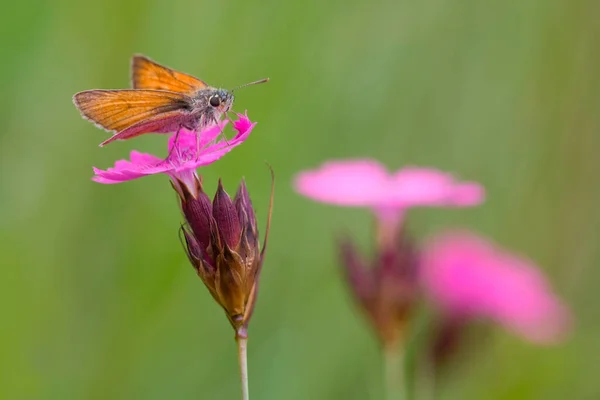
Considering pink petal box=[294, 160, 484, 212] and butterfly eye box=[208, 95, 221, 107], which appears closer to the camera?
butterfly eye box=[208, 95, 221, 107]

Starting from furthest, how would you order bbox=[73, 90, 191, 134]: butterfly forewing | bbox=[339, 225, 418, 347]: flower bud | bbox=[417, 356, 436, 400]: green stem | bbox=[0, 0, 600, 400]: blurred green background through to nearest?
bbox=[0, 0, 600, 400]: blurred green background
bbox=[417, 356, 436, 400]: green stem
bbox=[339, 225, 418, 347]: flower bud
bbox=[73, 90, 191, 134]: butterfly forewing

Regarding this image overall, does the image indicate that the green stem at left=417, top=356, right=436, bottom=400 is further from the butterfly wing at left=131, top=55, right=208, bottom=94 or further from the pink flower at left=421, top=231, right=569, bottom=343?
the butterfly wing at left=131, top=55, right=208, bottom=94

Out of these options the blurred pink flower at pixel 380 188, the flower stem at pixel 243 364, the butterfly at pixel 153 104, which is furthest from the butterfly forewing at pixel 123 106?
the blurred pink flower at pixel 380 188

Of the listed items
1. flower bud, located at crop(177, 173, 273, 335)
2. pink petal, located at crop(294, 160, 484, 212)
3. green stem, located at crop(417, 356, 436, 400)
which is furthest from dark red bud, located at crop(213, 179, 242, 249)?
green stem, located at crop(417, 356, 436, 400)

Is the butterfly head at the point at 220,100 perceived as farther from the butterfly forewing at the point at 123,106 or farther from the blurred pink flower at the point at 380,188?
the blurred pink flower at the point at 380,188

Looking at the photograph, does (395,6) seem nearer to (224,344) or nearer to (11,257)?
(224,344)

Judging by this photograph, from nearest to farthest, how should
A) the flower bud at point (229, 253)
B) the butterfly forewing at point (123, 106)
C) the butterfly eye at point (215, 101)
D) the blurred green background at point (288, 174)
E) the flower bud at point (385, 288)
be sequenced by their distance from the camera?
the flower bud at point (229, 253) → the butterfly forewing at point (123, 106) → the butterfly eye at point (215, 101) → the flower bud at point (385, 288) → the blurred green background at point (288, 174)

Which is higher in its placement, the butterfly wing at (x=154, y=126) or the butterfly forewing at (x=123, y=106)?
the butterfly forewing at (x=123, y=106)

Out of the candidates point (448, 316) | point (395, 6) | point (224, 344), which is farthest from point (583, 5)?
point (224, 344)

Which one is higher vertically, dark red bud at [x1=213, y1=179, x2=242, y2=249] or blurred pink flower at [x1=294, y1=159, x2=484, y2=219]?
blurred pink flower at [x1=294, y1=159, x2=484, y2=219]
